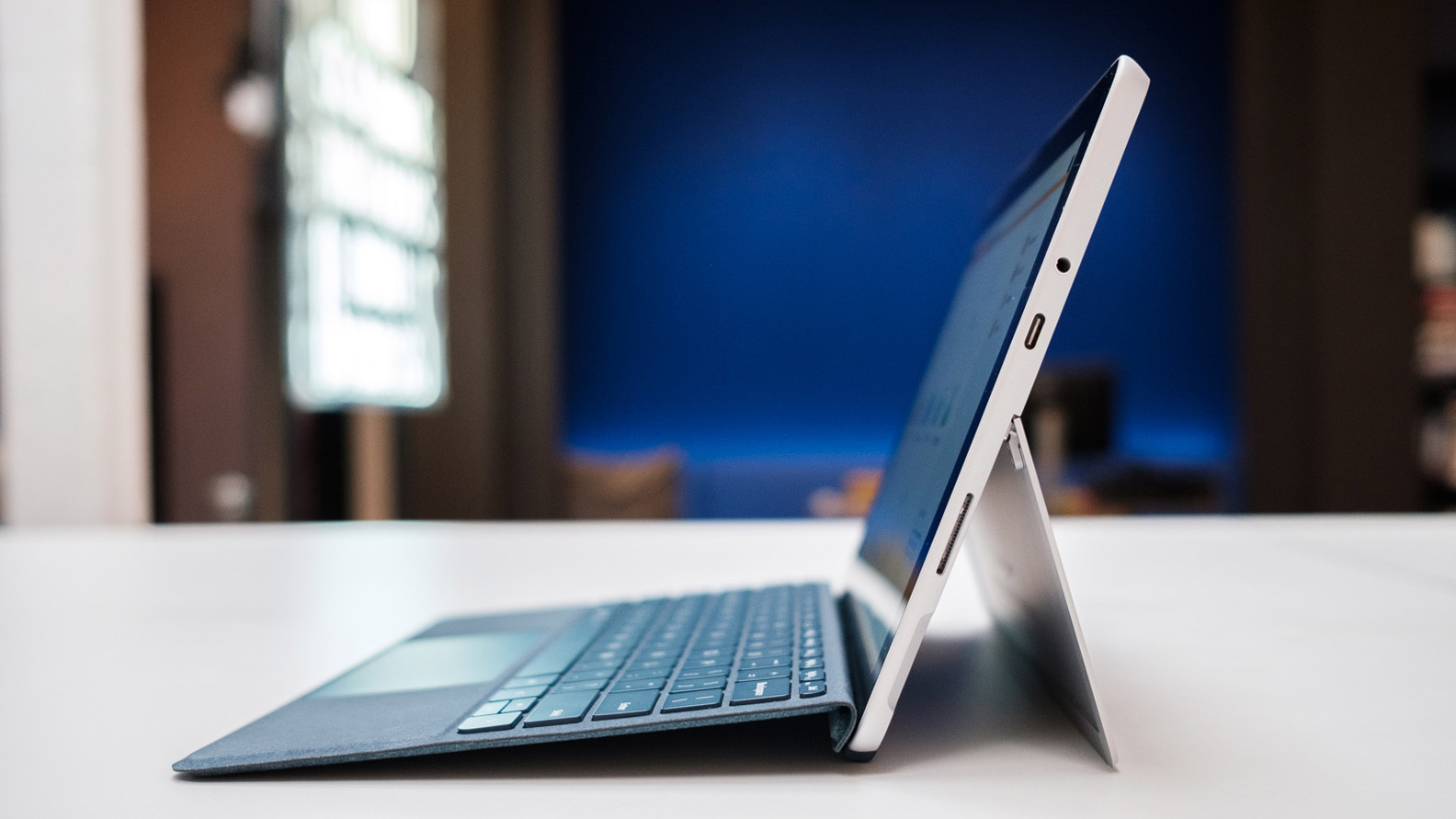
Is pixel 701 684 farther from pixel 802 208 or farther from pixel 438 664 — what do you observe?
pixel 802 208

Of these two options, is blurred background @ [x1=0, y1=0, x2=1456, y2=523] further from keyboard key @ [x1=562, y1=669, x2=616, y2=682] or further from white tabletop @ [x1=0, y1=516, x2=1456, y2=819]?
keyboard key @ [x1=562, y1=669, x2=616, y2=682]

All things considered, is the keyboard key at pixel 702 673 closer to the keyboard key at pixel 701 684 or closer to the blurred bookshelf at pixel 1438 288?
the keyboard key at pixel 701 684

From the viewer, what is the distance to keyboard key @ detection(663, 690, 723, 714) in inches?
13.2

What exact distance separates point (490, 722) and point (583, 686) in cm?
5

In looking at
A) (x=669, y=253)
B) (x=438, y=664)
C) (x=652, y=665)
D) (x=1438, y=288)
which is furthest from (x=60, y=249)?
(x=1438, y=288)

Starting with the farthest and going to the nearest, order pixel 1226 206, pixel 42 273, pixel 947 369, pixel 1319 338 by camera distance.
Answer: pixel 1226 206, pixel 1319 338, pixel 42 273, pixel 947 369

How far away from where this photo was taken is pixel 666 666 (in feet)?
1.34

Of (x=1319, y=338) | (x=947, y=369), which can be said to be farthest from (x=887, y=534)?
(x=1319, y=338)

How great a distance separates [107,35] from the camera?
1.29m

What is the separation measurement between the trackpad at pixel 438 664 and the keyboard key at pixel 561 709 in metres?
0.08

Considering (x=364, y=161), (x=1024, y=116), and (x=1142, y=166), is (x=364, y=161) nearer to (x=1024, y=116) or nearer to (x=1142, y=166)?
(x=1024, y=116)

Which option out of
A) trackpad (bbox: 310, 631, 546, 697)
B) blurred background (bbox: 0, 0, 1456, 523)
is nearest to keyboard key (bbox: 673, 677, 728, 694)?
trackpad (bbox: 310, 631, 546, 697)

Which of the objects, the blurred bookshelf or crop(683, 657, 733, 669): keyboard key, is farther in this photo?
the blurred bookshelf

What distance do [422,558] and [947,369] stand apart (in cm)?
63
